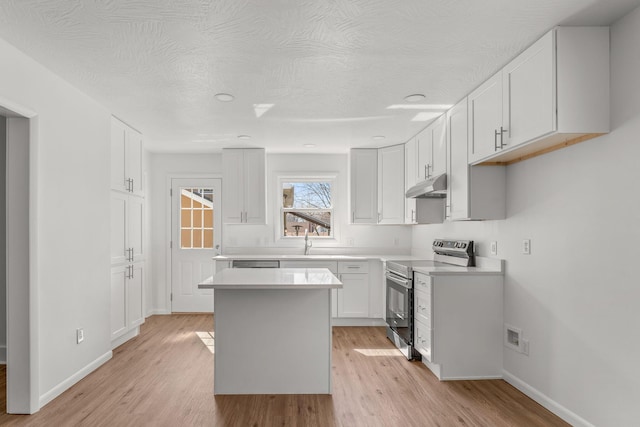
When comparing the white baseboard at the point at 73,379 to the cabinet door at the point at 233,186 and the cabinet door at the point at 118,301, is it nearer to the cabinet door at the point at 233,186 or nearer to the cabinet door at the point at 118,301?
the cabinet door at the point at 118,301

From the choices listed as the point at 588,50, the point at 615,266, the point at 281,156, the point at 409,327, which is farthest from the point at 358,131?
the point at 615,266

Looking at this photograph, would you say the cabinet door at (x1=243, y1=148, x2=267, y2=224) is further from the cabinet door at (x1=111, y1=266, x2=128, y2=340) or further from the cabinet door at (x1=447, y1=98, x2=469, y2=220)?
the cabinet door at (x1=447, y1=98, x2=469, y2=220)

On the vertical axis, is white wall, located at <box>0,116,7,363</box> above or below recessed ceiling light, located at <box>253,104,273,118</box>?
below

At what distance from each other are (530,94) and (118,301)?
4063mm

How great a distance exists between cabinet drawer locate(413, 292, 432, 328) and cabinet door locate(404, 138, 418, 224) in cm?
124

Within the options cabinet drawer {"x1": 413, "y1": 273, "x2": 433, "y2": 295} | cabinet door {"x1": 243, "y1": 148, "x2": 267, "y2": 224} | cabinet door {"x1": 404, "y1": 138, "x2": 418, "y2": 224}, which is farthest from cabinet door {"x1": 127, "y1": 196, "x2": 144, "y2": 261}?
cabinet door {"x1": 404, "y1": 138, "x2": 418, "y2": 224}

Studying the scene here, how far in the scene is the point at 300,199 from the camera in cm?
592

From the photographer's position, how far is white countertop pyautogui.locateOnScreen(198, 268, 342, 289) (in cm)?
277

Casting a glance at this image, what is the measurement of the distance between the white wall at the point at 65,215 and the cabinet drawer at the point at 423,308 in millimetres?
2893

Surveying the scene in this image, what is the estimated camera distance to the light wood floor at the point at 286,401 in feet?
8.65

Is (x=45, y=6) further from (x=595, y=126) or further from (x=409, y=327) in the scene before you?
(x=409, y=327)

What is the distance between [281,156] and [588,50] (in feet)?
13.7

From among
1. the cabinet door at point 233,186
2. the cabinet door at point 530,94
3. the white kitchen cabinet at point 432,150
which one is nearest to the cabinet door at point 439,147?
the white kitchen cabinet at point 432,150

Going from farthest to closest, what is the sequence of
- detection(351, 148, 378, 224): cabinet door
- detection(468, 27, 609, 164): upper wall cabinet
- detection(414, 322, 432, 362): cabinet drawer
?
detection(351, 148, 378, 224): cabinet door < detection(414, 322, 432, 362): cabinet drawer < detection(468, 27, 609, 164): upper wall cabinet
